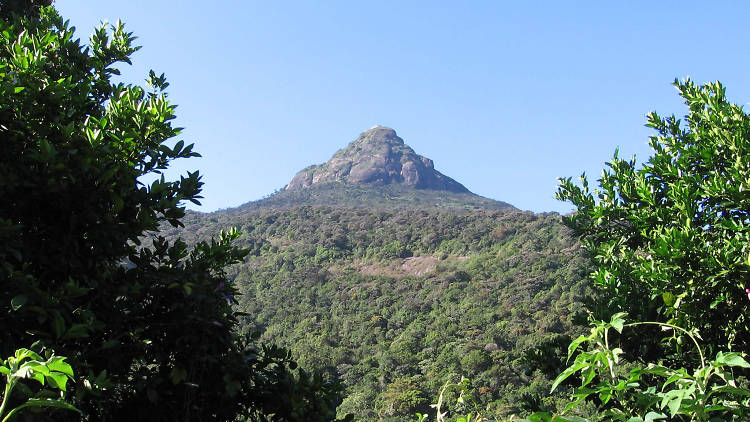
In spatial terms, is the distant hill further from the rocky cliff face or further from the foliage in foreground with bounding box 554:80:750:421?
the rocky cliff face

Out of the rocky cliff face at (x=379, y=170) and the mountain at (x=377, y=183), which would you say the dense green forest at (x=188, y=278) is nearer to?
the mountain at (x=377, y=183)

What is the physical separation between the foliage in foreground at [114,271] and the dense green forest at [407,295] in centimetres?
1254

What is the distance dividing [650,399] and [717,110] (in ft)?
14.0

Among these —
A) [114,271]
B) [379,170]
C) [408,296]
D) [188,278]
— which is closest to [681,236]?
[188,278]

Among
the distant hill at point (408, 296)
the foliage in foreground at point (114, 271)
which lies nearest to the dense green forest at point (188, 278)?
the foliage in foreground at point (114, 271)

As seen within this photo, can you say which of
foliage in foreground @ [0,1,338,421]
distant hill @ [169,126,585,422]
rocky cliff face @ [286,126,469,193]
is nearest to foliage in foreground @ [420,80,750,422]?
distant hill @ [169,126,585,422]

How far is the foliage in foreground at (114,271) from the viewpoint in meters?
2.68

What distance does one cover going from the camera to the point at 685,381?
1203 millimetres

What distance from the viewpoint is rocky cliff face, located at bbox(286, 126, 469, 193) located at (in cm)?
9800

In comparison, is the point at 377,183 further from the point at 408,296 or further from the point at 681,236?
the point at 681,236

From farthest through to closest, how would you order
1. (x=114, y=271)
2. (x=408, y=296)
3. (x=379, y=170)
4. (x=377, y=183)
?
(x=379, y=170) → (x=377, y=183) → (x=408, y=296) → (x=114, y=271)

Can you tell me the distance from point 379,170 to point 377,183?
4.01 meters

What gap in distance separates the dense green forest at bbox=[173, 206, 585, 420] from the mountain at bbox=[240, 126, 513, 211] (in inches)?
744

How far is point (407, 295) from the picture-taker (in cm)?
3891
